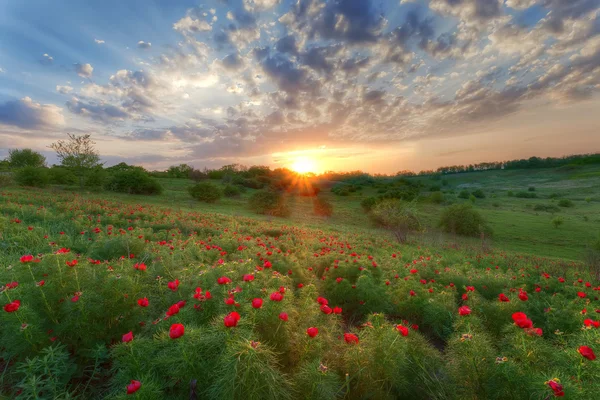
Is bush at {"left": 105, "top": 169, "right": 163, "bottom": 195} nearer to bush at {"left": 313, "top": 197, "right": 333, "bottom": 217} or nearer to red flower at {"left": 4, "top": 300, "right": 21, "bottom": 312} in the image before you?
bush at {"left": 313, "top": 197, "right": 333, "bottom": 217}

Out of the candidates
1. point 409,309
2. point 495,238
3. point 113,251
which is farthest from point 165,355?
point 495,238

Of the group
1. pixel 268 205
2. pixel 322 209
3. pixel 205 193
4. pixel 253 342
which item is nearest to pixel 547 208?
pixel 322 209

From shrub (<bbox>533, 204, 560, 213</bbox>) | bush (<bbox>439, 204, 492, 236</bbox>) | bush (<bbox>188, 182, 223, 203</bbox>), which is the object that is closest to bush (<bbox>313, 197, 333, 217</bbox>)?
bush (<bbox>188, 182, 223, 203</bbox>)

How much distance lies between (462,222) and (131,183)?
163 ft

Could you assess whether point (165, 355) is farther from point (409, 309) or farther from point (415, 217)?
point (415, 217)

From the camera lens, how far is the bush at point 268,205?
125ft

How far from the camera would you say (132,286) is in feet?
10.9

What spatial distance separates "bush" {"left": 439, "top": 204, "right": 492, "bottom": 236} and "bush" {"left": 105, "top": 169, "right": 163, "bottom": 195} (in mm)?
45930

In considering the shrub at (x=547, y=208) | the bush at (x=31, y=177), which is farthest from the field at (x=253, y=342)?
the shrub at (x=547, y=208)

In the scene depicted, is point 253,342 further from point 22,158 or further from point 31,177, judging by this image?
point 22,158

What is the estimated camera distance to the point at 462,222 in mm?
37469

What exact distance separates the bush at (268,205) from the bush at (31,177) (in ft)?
85.6

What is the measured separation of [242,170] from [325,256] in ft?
280

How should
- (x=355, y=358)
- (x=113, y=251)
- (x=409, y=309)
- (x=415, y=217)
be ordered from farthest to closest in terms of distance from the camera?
1. (x=415, y=217)
2. (x=113, y=251)
3. (x=409, y=309)
4. (x=355, y=358)
